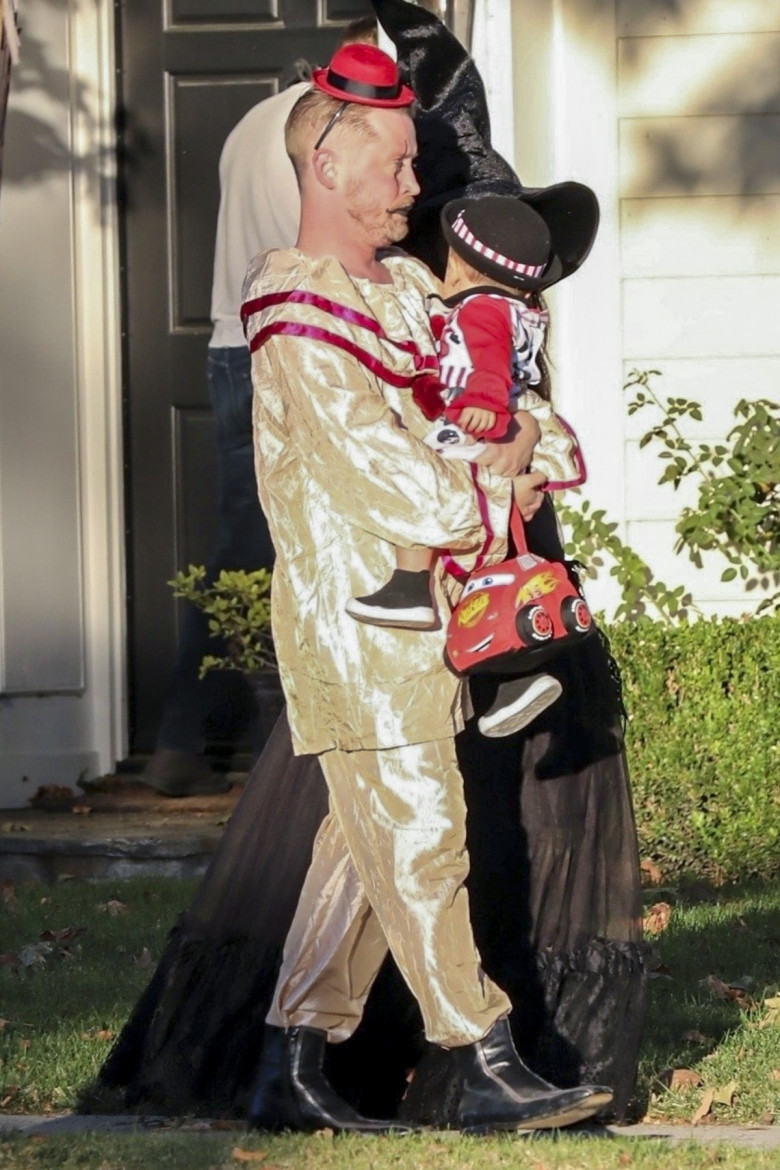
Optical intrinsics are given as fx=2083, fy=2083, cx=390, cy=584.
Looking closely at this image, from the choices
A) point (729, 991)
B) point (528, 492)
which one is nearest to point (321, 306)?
point (528, 492)

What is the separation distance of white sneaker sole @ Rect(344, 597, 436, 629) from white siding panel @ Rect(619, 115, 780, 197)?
154 inches

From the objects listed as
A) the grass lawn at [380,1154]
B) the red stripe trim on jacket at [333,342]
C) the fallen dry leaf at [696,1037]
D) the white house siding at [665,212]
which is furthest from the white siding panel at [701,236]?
the grass lawn at [380,1154]

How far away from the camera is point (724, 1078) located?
14.6 feet

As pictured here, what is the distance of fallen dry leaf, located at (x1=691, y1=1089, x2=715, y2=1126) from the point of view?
412 centimetres

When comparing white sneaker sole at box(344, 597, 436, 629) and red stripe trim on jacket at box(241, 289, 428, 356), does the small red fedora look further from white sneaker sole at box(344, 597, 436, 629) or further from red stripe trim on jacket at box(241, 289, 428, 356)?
white sneaker sole at box(344, 597, 436, 629)

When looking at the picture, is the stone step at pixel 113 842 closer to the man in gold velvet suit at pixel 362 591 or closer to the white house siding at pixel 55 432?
the white house siding at pixel 55 432

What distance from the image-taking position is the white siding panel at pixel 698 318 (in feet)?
24.2

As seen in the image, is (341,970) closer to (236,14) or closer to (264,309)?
(264,309)

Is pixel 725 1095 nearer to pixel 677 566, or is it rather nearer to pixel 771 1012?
pixel 771 1012

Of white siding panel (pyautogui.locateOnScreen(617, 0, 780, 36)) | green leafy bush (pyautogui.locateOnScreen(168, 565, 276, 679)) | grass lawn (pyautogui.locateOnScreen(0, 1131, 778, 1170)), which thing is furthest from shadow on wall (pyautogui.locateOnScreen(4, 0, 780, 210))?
grass lawn (pyautogui.locateOnScreen(0, 1131, 778, 1170))

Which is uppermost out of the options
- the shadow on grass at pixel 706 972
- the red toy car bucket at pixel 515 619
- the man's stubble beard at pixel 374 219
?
the man's stubble beard at pixel 374 219

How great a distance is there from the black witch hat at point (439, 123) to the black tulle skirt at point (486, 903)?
718mm

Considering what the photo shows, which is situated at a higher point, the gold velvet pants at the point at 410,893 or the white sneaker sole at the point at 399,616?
the white sneaker sole at the point at 399,616

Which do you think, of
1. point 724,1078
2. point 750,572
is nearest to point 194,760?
point 750,572
